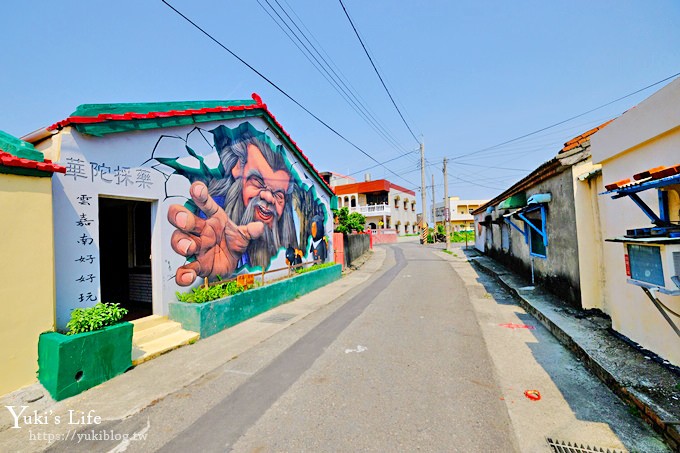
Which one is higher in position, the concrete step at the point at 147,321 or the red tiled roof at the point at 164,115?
the red tiled roof at the point at 164,115

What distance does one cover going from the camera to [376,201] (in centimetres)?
4175

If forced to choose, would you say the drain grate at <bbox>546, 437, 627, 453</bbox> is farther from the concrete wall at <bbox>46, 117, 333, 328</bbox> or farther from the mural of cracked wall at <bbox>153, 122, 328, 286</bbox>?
the mural of cracked wall at <bbox>153, 122, 328, 286</bbox>

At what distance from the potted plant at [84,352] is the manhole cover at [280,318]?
324cm

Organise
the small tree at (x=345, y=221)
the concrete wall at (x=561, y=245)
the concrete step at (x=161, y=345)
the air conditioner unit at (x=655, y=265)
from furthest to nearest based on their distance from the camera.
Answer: the small tree at (x=345, y=221), the concrete wall at (x=561, y=245), the concrete step at (x=161, y=345), the air conditioner unit at (x=655, y=265)

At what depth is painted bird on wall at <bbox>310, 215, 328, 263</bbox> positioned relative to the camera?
1426cm

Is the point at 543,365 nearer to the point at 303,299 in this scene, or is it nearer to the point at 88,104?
the point at 303,299

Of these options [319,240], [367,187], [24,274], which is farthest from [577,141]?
[367,187]

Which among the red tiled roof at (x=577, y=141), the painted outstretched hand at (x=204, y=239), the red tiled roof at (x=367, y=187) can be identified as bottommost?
the painted outstretched hand at (x=204, y=239)

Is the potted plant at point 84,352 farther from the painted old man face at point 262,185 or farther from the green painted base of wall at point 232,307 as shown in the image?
the painted old man face at point 262,185

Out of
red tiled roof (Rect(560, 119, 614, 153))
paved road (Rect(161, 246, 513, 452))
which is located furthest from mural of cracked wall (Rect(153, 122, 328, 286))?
red tiled roof (Rect(560, 119, 614, 153))

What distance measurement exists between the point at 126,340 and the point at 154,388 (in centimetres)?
104

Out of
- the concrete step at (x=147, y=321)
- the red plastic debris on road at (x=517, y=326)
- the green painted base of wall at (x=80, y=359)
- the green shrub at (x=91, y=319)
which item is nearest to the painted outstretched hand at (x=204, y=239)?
the concrete step at (x=147, y=321)

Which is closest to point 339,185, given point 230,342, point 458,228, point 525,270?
point 458,228

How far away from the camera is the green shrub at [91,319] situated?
4.51 meters
